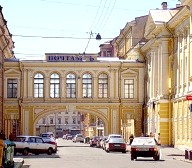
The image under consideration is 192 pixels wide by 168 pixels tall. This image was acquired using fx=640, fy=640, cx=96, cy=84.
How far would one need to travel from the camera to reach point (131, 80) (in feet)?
236

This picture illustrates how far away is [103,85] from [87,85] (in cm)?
178

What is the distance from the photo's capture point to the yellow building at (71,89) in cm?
7006

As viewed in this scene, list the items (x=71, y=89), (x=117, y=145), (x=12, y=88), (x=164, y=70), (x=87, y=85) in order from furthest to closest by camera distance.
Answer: (x=87, y=85), (x=71, y=89), (x=12, y=88), (x=164, y=70), (x=117, y=145)

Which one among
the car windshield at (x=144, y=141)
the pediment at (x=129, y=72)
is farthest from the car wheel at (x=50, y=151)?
the pediment at (x=129, y=72)

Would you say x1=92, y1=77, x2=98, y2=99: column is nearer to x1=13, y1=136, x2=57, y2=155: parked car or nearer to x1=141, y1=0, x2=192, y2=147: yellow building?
x1=141, y1=0, x2=192, y2=147: yellow building

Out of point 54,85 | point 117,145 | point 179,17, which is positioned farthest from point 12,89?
point 179,17

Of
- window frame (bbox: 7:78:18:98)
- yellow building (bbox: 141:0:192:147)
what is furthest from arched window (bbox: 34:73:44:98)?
yellow building (bbox: 141:0:192:147)

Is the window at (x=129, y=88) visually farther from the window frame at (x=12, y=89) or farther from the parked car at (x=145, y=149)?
the parked car at (x=145, y=149)

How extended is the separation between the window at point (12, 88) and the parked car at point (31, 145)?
995 inches

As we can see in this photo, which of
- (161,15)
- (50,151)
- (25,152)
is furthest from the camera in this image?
(161,15)

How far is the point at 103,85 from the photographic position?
71312 mm

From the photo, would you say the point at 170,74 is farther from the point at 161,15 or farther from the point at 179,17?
the point at 179,17

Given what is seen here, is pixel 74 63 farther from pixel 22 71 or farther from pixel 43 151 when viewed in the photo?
pixel 43 151

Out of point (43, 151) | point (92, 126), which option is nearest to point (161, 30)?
point (43, 151)
